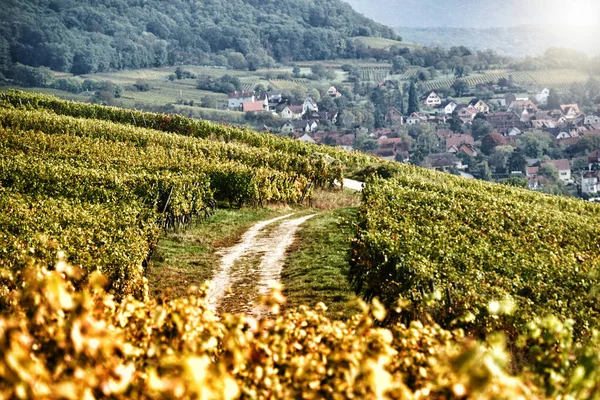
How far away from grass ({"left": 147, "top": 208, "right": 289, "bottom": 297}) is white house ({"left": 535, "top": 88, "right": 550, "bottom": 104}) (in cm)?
16470

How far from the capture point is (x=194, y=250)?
765 inches

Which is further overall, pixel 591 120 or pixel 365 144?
pixel 591 120

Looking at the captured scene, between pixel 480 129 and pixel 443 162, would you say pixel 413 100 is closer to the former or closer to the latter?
pixel 480 129

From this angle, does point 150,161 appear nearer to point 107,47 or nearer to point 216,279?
point 216,279

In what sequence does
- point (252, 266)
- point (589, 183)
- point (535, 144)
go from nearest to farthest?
point (252, 266), point (589, 183), point (535, 144)

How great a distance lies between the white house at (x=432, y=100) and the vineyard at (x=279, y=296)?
14135 centimetres

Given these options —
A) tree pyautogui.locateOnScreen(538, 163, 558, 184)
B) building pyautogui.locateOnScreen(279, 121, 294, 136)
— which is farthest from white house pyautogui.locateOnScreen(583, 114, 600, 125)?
building pyautogui.locateOnScreen(279, 121, 294, 136)

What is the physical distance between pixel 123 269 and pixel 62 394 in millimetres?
9893

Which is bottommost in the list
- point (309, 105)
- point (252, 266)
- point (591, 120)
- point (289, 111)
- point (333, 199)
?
point (591, 120)

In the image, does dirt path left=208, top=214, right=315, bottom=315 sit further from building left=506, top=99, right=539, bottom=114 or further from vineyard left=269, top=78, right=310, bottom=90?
vineyard left=269, top=78, right=310, bottom=90

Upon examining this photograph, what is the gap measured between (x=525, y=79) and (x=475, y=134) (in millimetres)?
60908

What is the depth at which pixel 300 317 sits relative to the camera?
6020 millimetres

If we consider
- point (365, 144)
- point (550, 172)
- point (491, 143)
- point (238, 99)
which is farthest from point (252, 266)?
point (238, 99)

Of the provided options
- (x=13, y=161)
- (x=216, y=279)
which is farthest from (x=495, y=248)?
(x=13, y=161)
